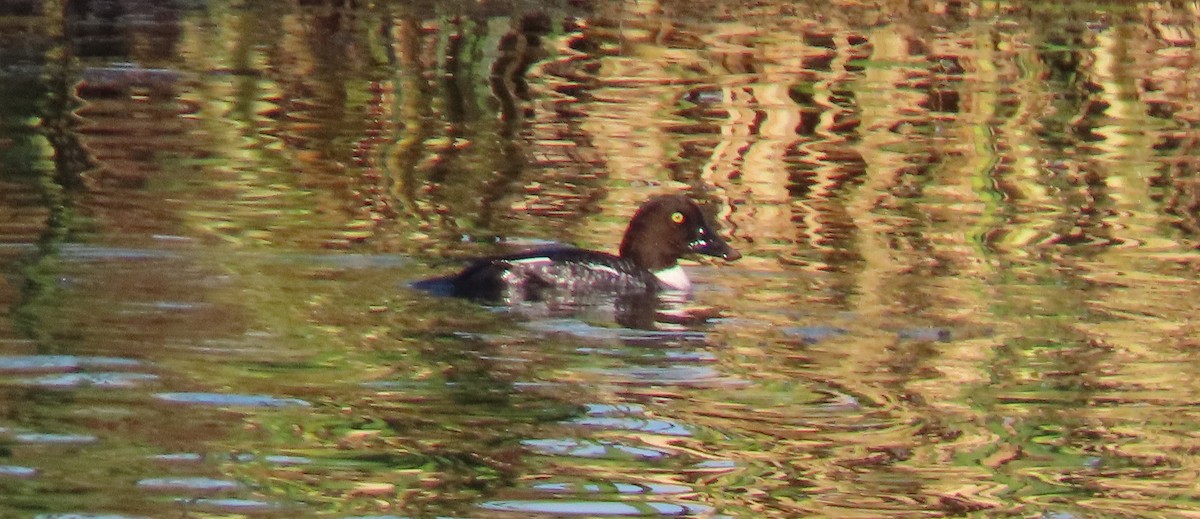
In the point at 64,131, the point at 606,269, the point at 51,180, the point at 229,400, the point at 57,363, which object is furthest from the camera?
the point at 64,131

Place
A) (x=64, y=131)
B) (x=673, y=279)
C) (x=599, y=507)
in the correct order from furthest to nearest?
(x=64, y=131) < (x=673, y=279) < (x=599, y=507)

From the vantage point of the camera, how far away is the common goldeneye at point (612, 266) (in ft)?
28.9

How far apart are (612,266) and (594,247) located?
3.66 ft

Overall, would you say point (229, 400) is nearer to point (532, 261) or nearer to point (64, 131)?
point (532, 261)

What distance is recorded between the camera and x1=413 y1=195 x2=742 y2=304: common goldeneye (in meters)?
8.80

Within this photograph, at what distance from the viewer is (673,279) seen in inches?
380

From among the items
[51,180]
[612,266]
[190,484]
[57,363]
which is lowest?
[51,180]

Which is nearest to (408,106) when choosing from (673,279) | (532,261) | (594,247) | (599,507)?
(594,247)

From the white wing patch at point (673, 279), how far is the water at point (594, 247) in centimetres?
12

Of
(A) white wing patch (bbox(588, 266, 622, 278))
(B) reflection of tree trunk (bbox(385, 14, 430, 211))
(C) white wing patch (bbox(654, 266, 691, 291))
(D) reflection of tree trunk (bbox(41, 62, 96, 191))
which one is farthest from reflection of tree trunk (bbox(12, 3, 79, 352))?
(C) white wing patch (bbox(654, 266, 691, 291))

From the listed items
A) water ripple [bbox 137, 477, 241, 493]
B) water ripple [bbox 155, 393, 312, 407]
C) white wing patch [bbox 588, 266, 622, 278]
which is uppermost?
water ripple [bbox 137, 477, 241, 493]

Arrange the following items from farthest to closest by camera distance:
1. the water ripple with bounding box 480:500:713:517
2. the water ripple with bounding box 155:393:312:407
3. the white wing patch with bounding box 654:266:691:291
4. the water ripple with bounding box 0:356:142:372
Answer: the white wing patch with bounding box 654:266:691:291 → the water ripple with bounding box 0:356:142:372 → the water ripple with bounding box 155:393:312:407 → the water ripple with bounding box 480:500:713:517

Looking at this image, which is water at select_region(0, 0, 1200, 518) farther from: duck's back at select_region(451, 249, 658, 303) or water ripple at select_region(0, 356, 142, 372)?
duck's back at select_region(451, 249, 658, 303)

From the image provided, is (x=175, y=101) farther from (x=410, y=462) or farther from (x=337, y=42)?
(x=410, y=462)
